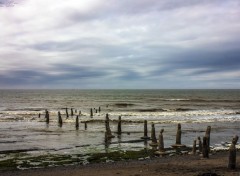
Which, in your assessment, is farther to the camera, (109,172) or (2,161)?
(2,161)

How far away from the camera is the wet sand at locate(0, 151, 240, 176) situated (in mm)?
19750

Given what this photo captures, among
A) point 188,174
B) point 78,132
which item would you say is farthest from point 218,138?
point 188,174

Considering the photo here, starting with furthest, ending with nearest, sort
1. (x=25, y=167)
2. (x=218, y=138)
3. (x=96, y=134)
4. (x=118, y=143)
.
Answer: (x=96, y=134), (x=218, y=138), (x=118, y=143), (x=25, y=167)

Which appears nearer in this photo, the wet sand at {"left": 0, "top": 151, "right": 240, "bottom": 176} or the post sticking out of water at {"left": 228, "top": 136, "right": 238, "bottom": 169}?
the wet sand at {"left": 0, "top": 151, "right": 240, "bottom": 176}

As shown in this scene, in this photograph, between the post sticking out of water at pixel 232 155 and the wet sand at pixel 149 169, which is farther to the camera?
the post sticking out of water at pixel 232 155

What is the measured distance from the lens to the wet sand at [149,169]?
64.8 feet

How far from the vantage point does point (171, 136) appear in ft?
129

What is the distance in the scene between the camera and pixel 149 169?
2100 centimetres

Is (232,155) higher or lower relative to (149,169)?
higher

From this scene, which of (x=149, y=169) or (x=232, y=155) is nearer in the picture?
(x=232, y=155)

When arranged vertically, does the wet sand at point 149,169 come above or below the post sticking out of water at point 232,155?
below

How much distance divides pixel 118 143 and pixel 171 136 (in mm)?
7524

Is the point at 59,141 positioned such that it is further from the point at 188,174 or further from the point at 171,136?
the point at 188,174

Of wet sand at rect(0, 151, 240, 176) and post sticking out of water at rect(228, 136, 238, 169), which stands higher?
post sticking out of water at rect(228, 136, 238, 169)
